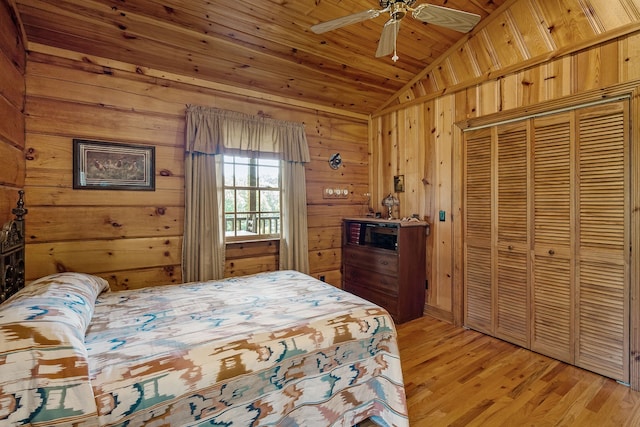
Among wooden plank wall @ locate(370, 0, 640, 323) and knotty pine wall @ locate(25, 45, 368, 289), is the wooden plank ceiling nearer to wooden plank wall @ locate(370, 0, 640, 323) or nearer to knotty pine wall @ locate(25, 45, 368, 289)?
knotty pine wall @ locate(25, 45, 368, 289)

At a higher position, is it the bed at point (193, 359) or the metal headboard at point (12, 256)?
the metal headboard at point (12, 256)

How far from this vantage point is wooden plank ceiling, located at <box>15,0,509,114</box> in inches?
89.1

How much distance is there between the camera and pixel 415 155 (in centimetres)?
372

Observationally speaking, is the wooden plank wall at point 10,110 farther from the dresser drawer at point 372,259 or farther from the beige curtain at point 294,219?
the dresser drawer at point 372,259

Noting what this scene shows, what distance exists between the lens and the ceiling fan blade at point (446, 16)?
1771 millimetres

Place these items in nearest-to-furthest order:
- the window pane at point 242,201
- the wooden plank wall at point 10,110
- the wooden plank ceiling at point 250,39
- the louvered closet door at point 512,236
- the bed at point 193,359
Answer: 1. the bed at point 193,359
2. the wooden plank wall at point 10,110
3. the wooden plank ceiling at point 250,39
4. the louvered closet door at point 512,236
5. the window pane at point 242,201

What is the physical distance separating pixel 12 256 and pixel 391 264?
10.1 feet

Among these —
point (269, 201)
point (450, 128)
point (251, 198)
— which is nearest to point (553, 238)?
point (450, 128)

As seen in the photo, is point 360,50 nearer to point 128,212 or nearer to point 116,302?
point 128,212

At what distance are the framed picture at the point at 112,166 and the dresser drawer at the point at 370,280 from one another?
247 cm

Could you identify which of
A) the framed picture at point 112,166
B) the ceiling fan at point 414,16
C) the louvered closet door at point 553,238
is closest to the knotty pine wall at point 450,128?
the louvered closet door at point 553,238

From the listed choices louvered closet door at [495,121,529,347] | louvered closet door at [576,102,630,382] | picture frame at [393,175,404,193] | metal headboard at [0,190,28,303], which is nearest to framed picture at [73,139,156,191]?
metal headboard at [0,190,28,303]

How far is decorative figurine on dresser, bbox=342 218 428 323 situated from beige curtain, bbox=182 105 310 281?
0.76 meters

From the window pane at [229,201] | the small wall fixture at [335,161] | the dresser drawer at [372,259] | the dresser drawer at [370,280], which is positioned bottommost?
the dresser drawer at [370,280]
